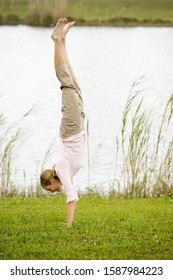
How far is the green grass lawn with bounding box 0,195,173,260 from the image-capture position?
253 inches

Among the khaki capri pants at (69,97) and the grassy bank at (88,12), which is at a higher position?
the grassy bank at (88,12)

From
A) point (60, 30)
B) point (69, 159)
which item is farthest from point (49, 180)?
→ point (60, 30)

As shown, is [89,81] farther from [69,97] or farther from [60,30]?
[69,97]

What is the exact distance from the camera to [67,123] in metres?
6.76

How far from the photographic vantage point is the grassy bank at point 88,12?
34.8 meters

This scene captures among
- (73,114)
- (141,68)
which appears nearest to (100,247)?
(73,114)

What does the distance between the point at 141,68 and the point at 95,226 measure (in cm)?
1727

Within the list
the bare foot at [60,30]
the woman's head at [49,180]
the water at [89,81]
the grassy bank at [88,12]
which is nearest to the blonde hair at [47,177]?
the woman's head at [49,180]

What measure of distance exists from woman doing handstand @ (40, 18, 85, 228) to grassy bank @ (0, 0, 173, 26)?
27.3 meters

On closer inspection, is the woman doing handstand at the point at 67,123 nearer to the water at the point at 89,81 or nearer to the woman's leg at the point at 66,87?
the woman's leg at the point at 66,87

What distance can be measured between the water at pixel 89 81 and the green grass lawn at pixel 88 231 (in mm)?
2418

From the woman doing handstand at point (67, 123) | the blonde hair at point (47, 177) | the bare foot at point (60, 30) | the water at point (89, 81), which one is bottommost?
the water at point (89, 81)

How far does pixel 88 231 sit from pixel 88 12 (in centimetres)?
3184

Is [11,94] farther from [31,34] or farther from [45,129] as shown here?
[31,34]
